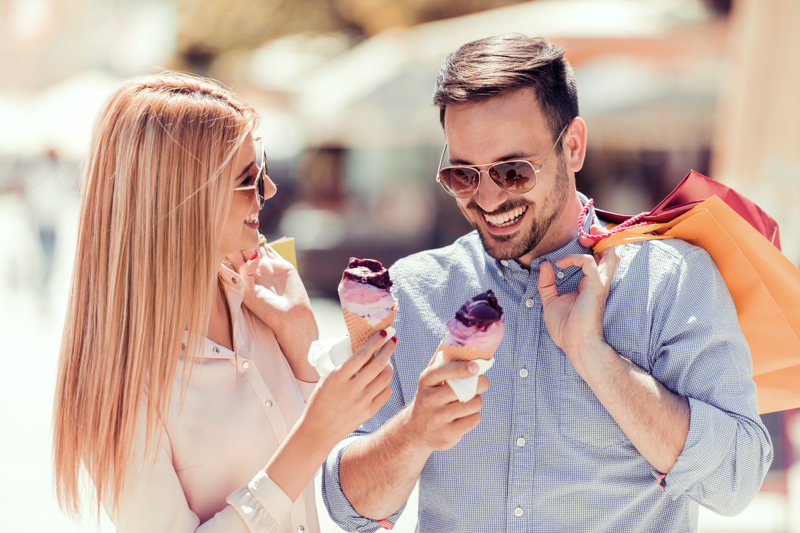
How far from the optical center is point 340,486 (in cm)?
218

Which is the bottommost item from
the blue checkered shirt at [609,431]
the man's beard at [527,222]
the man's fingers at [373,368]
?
the blue checkered shirt at [609,431]

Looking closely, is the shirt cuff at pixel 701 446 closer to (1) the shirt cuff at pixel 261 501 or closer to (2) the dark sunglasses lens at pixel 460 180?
(2) the dark sunglasses lens at pixel 460 180

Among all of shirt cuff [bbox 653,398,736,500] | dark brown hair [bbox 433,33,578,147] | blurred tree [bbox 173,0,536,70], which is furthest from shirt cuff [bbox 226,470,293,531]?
blurred tree [bbox 173,0,536,70]

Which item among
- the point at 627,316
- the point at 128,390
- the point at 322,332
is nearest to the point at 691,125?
the point at 322,332

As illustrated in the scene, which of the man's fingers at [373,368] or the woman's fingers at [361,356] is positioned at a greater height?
the woman's fingers at [361,356]

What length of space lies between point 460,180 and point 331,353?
75 centimetres

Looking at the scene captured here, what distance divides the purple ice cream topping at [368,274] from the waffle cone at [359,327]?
0.09 metres

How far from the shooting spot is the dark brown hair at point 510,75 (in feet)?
7.13

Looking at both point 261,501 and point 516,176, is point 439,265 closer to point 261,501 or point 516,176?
point 516,176

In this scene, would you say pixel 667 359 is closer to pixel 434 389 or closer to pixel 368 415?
pixel 434 389

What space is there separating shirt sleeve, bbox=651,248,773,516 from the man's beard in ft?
1.45

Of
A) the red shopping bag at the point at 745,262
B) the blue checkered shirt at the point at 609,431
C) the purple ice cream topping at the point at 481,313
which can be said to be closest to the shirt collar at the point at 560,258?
the blue checkered shirt at the point at 609,431

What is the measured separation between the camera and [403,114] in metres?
A: 9.88

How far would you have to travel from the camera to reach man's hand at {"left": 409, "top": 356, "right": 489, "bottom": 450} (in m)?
1.75
